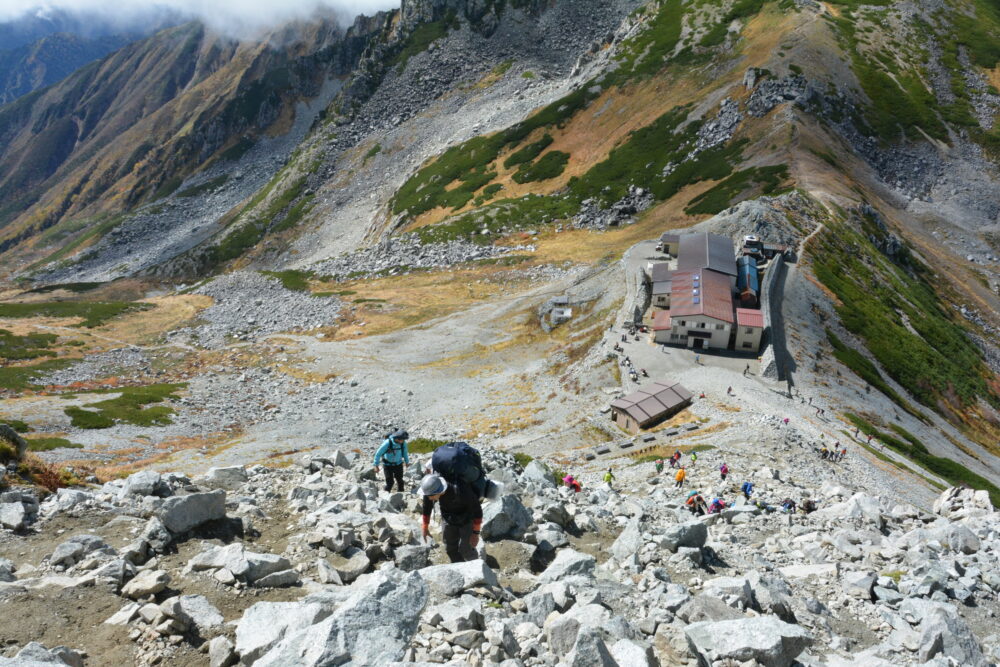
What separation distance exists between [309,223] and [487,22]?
304 ft

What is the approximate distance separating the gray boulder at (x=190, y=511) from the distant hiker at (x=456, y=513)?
5.02 metres

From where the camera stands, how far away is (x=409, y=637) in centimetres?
775

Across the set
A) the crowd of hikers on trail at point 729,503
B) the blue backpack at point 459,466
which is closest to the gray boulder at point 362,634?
the blue backpack at point 459,466

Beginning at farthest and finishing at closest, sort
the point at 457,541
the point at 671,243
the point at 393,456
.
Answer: the point at 671,243 → the point at 393,456 → the point at 457,541

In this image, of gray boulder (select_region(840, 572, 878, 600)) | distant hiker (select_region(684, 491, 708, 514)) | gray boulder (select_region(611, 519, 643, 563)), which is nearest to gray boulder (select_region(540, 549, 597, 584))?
gray boulder (select_region(611, 519, 643, 563))

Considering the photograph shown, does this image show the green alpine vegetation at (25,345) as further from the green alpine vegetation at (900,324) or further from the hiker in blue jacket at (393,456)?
the green alpine vegetation at (900,324)

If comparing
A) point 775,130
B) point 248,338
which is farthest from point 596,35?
point 248,338

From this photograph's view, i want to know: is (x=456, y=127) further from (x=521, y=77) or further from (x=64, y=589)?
(x=64, y=589)

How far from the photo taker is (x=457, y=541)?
1220 centimetres

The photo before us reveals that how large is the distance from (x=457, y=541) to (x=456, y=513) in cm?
78

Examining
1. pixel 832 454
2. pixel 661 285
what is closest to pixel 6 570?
pixel 832 454

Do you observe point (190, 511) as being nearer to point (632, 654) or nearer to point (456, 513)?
point (456, 513)

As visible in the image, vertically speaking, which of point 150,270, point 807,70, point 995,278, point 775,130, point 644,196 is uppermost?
point 807,70

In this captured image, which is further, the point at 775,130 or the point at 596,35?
the point at 596,35
